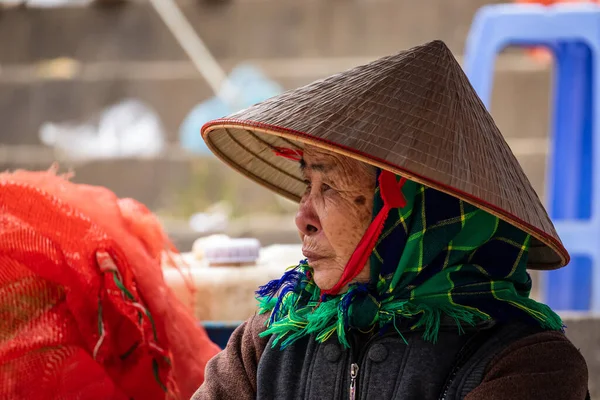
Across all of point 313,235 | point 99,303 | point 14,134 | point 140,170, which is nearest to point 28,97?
point 14,134

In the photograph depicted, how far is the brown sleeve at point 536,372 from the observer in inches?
60.4

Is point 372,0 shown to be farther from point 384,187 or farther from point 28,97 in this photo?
point 384,187

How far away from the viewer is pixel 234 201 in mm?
6488

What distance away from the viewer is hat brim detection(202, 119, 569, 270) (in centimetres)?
151

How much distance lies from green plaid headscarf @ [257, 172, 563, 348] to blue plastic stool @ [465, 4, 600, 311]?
2310mm

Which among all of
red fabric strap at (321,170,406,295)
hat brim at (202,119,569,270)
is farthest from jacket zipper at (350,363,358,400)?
hat brim at (202,119,569,270)

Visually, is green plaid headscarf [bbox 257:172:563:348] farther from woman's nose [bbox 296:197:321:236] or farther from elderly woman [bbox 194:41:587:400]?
woman's nose [bbox 296:197:321:236]

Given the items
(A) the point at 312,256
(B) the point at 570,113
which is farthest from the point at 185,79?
(A) the point at 312,256

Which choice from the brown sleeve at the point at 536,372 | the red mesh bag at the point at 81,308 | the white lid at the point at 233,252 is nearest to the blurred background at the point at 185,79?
the white lid at the point at 233,252

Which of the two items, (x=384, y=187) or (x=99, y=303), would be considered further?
(x=99, y=303)

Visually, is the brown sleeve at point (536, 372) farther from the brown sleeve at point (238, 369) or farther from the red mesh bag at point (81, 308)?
the red mesh bag at point (81, 308)

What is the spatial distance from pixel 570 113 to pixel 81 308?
2.76 meters

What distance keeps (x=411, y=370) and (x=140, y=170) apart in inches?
207

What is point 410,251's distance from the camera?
1675 millimetres
